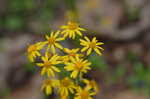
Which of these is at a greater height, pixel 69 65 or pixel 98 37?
pixel 98 37

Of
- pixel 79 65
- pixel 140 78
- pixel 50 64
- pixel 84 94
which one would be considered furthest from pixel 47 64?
pixel 140 78

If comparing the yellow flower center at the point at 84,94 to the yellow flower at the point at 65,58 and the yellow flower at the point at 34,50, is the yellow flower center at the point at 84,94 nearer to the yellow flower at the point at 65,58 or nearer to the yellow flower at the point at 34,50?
the yellow flower at the point at 65,58

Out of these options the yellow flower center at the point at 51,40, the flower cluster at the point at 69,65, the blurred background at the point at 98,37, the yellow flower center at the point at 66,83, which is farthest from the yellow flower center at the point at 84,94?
the blurred background at the point at 98,37

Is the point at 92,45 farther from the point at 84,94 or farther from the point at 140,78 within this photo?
the point at 140,78

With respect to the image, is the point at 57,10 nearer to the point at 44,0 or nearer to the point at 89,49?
the point at 44,0

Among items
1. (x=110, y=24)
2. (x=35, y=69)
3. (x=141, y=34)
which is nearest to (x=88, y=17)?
(x=110, y=24)

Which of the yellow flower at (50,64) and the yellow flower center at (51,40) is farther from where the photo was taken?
the yellow flower center at (51,40)

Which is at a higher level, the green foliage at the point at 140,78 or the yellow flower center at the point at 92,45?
the yellow flower center at the point at 92,45

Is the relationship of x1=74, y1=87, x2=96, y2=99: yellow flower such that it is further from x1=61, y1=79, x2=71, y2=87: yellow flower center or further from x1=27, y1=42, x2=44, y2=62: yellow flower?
x1=27, y1=42, x2=44, y2=62: yellow flower
